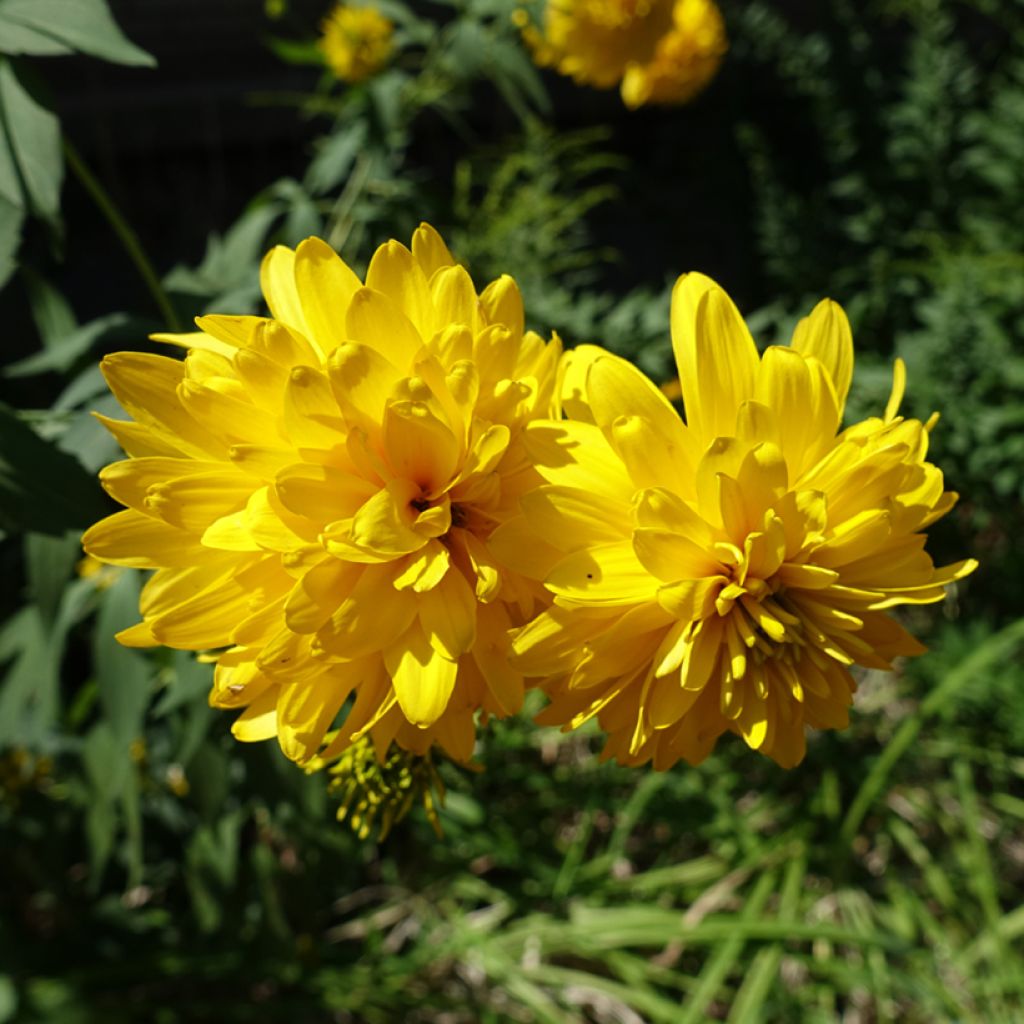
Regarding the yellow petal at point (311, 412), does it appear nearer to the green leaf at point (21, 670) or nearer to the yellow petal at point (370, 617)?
the yellow petal at point (370, 617)

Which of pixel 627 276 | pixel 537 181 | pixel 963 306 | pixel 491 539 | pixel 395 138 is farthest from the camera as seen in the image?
pixel 627 276

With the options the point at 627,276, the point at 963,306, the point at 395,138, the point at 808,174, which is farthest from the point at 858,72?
the point at 395,138

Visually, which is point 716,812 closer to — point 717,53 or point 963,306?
point 963,306

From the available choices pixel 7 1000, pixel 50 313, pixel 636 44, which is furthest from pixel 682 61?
pixel 7 1000

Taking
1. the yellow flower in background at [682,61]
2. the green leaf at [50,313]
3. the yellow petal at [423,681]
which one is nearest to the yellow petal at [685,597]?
the yellow petal at [423,681]

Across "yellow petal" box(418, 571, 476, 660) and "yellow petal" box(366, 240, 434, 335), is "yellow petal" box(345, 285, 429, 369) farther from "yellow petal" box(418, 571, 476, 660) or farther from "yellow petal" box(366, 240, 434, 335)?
"yellow petal" box(418, 571, 476, 660)

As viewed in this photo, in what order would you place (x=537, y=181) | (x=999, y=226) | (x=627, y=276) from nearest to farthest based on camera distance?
1. (x=537, y=181)
2. (x=999, y=226)
3. (x=627, y=276)

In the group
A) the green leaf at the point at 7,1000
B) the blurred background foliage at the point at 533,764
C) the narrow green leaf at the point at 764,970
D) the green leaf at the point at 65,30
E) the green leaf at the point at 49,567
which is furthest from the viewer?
the narrow green leaf at the point at 764,970
